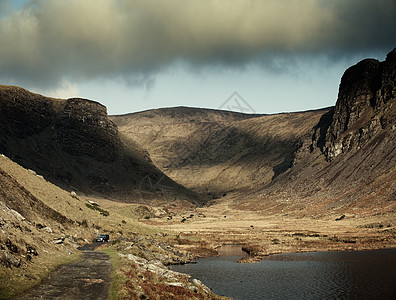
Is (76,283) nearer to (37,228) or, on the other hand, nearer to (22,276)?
(22,276)

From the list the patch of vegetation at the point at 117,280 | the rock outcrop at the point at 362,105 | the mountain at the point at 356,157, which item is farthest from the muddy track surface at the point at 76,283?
the rock outcrop at the point at 362,105

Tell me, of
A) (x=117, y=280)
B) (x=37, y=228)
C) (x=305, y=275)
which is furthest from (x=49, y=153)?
(x=117, y=280)

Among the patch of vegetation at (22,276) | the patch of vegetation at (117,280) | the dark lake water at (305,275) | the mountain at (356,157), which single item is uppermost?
the mountain at (356,157)

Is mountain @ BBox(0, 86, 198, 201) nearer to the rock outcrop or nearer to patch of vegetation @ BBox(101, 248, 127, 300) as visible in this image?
the rock outcrop

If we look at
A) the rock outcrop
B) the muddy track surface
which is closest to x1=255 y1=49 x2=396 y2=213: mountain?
the rock outcrop

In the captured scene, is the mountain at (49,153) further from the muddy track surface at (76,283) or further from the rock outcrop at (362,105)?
the muddy track surface at (76,283)
